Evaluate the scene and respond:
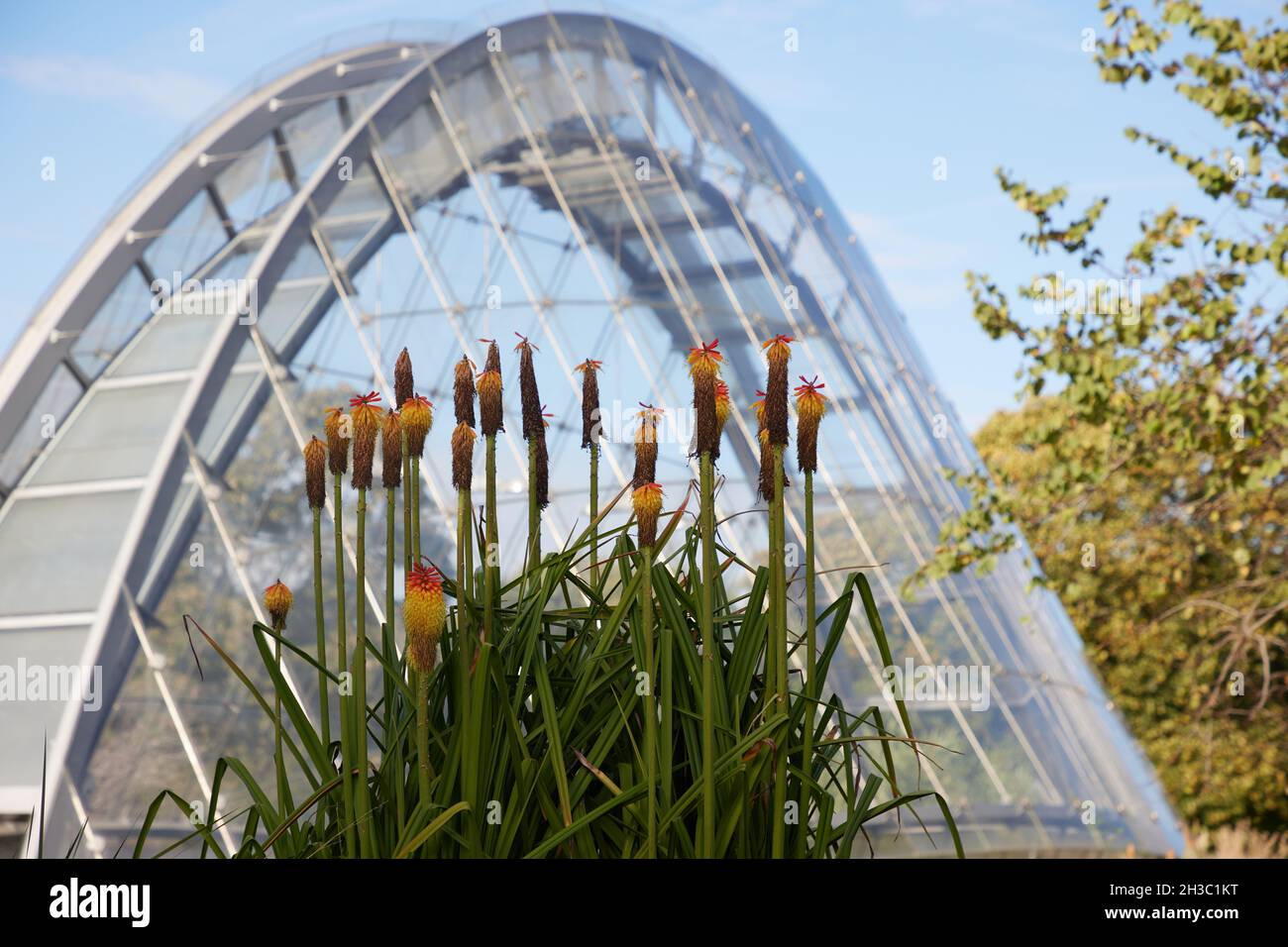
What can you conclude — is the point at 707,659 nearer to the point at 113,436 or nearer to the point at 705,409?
the point at 705,409

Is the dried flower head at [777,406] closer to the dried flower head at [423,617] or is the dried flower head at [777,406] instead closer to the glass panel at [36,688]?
the dried flower head at [423,617]

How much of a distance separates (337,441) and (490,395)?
28 centimetres

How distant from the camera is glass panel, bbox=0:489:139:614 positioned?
11.2m

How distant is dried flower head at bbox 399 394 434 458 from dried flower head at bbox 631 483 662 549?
394mm

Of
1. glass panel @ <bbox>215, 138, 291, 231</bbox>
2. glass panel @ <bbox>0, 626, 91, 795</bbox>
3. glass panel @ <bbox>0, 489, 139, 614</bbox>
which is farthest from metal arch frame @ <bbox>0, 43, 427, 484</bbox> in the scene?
glass panel @ <bbox>0, 626, 91, 795</bbox>

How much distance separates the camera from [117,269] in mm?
13312

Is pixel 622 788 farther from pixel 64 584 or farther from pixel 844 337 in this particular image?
pixel 844 337

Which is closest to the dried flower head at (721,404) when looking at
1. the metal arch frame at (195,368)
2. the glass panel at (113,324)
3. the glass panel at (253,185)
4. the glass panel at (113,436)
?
the metal arch frame at (195,368)

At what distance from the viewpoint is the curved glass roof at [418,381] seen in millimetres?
11164

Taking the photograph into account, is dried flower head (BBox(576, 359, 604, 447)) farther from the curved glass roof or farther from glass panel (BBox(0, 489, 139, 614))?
glass panel (BBox(0, 489, 139, 614))

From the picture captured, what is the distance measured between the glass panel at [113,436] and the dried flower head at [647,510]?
35.9 feet

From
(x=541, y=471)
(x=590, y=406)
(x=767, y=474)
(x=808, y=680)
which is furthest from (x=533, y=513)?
(x=808, y=680)

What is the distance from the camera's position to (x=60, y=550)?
11.6 meters
